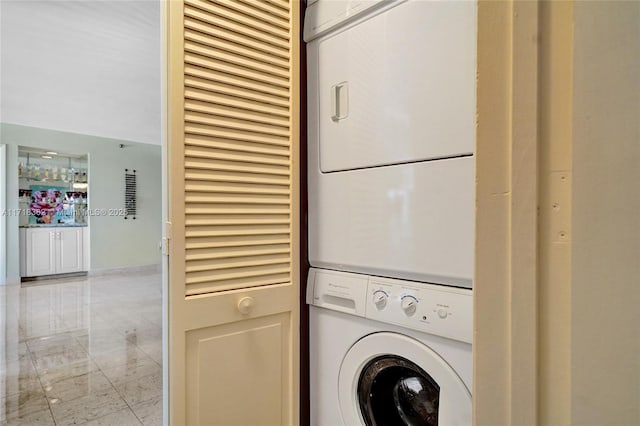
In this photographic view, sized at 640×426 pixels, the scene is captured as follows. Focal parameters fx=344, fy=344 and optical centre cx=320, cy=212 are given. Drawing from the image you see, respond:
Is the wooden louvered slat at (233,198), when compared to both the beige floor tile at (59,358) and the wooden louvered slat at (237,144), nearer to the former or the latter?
the wooden louvered slat at (237,144)

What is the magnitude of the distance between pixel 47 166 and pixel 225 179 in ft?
22.5

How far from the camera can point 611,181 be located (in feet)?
1.18

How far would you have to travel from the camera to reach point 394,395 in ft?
3.85

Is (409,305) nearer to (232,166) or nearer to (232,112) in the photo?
(232,166)

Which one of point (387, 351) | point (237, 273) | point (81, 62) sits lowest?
point (387, 351)

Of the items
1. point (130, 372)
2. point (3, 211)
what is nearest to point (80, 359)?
point (130, 372)

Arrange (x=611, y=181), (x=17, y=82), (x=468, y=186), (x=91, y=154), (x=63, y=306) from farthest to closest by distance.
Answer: (x=91, y=154), (x=63, y=306), (x=17, y=82), (x=468, y=186), (x=611, y=181)

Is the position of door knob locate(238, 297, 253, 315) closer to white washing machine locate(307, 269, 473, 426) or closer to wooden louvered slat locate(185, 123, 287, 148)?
white washing machine locate(307, 269, 473, 426)

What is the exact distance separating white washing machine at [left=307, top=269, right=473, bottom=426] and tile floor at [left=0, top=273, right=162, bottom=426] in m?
1.18

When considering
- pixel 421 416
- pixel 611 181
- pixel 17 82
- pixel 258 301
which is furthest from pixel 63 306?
pixel 611 181

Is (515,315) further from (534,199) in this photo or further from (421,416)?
(421,416)

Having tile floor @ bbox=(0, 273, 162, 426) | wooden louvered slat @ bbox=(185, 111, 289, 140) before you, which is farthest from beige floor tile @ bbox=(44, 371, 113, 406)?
wooden louvered slat @ bbox=(185, 111, 289, 140)

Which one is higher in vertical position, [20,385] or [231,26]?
[231,26]

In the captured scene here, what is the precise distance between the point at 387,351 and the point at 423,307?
20 cm
